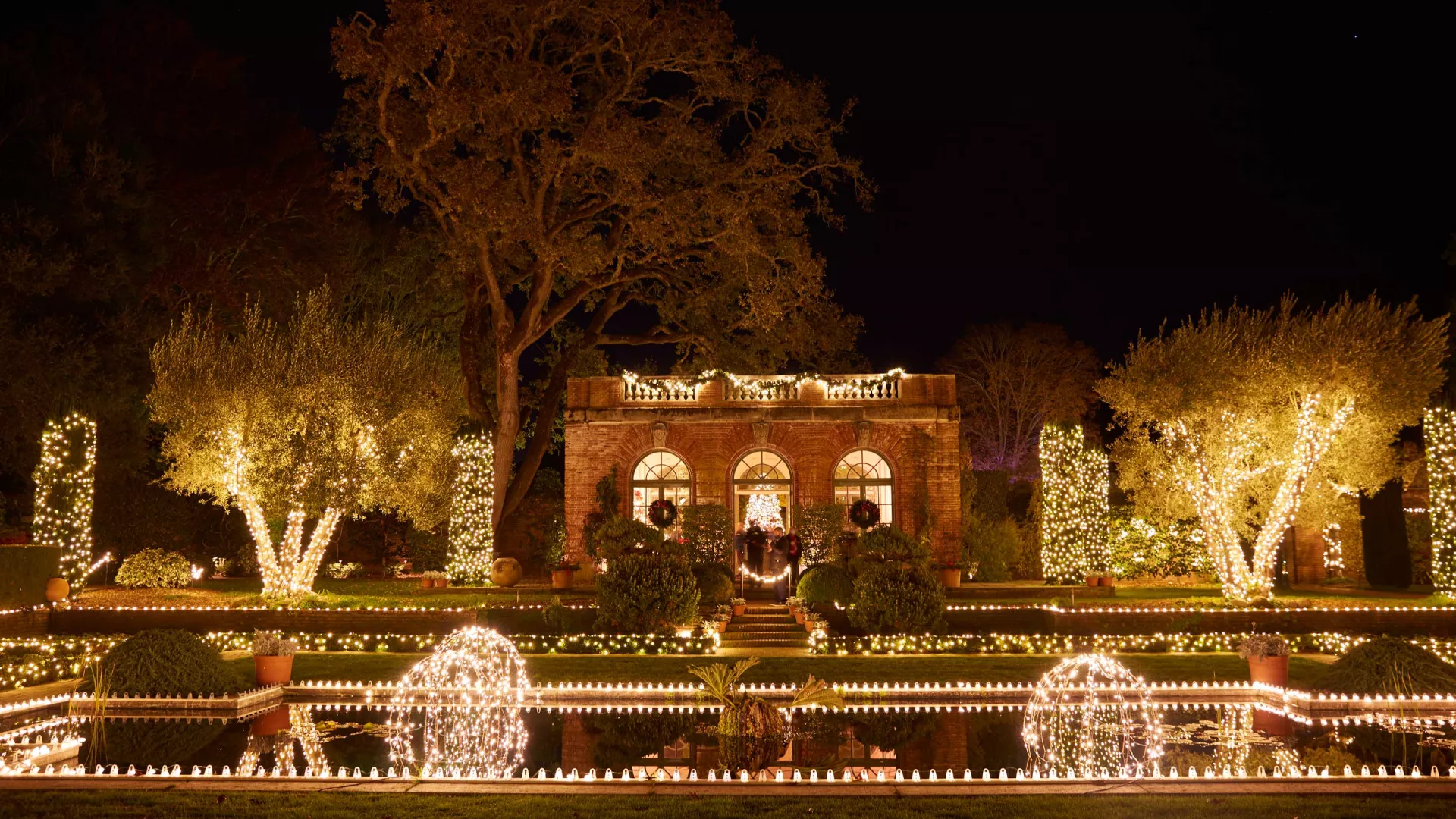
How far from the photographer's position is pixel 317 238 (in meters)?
28.2

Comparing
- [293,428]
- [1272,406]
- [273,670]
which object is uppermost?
[1272,406]

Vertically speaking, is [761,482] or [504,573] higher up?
[761,482]

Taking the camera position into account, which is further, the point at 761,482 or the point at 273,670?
the point at 761,482

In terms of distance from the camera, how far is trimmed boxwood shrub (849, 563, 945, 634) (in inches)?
660

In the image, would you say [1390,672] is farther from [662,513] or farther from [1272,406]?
[662,513]

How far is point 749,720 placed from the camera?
9.60 meters

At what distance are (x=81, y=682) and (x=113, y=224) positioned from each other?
44.5 ft

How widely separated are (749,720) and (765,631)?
8932mm

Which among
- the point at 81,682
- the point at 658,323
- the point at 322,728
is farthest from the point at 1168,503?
the point at 81,682

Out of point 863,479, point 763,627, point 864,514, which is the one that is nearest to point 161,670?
point 763,627

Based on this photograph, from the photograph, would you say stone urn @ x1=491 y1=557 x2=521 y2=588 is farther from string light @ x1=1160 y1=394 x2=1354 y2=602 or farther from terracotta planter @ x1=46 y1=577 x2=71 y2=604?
string light @ x1=1160 y1=394 x2=1354 y2=602

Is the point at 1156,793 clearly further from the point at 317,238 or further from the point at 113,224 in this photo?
the point at 317,238

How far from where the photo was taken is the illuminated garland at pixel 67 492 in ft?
67.3

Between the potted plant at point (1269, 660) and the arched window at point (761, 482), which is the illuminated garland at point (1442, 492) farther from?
the arched window at point (761, 482)
